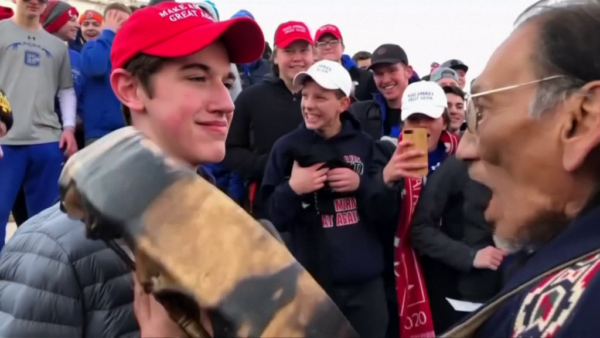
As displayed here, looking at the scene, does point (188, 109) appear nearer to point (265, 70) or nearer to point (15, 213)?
point (15, 213)

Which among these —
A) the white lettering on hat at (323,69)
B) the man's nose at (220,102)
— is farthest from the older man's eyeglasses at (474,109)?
the white lettering on hat at (323,69)

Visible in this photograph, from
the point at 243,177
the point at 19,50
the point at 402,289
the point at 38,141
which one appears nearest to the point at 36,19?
the point at 19,50

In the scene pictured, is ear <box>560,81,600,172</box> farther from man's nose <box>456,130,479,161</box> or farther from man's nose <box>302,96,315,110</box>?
man's nose <box>302,96,315,110</box>

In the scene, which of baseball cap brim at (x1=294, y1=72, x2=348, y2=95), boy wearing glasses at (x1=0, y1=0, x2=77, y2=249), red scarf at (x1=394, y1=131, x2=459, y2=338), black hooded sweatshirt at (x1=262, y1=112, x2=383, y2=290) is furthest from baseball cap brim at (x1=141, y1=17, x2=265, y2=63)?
boy wearing glasses at (x1=0, y1=0, x2=77, y2=249)

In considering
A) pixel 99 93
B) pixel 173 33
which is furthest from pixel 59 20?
pixel 173 33

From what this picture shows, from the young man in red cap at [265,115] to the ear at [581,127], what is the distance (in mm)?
2803

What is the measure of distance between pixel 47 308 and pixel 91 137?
12.2 feet

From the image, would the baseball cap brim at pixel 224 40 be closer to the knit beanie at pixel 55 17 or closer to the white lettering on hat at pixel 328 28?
the knit beanie at pixel 55 17

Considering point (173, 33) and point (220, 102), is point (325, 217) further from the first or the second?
point (173, 33)

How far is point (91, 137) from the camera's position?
4.84 metres

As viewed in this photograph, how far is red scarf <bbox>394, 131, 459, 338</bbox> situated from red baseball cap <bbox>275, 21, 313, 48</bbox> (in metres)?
1.32

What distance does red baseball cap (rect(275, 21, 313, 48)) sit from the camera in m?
4.34

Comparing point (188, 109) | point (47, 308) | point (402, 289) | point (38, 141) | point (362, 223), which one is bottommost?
point (402, 289)

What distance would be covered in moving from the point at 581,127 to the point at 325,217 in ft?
7.48
